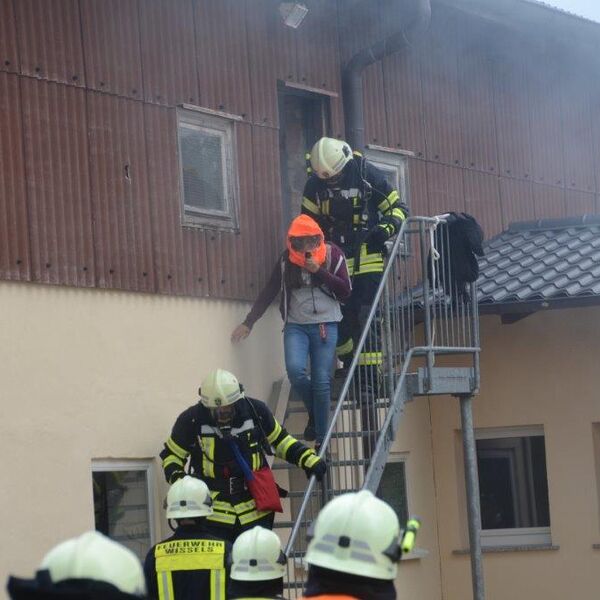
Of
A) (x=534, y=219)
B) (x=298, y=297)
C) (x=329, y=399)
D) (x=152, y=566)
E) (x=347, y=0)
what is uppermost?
(x=347, y=0)

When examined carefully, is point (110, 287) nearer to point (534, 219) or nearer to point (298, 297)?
point (298, 297)

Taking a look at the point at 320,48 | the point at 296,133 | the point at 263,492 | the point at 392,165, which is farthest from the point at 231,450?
the point at 392,165

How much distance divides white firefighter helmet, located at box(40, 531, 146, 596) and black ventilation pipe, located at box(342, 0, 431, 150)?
8.89 m

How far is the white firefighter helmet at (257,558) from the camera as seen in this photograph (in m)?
6.20

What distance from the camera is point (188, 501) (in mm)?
8148

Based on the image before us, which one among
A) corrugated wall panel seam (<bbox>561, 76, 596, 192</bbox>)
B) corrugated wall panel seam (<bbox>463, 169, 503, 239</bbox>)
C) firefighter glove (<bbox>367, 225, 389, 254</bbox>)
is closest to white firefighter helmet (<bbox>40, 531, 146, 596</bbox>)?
firefighter glove (<bbox>367, 225, 389, 254</bbox>)

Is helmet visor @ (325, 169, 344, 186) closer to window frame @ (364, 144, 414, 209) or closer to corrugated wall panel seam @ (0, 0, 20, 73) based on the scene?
window frame @ (364, 144, 414, 209)

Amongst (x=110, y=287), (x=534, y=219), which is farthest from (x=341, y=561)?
(x=534, y=219)

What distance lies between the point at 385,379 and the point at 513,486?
3306 mm

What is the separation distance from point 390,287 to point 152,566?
4619 mm

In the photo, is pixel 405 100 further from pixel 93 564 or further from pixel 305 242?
pixel 93 564


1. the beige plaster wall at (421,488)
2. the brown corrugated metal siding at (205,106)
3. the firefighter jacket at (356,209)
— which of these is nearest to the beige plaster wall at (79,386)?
the brown corrugated metal siding at (205,106)

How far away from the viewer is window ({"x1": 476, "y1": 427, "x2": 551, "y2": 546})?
13.0 m

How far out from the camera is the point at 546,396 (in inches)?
505
